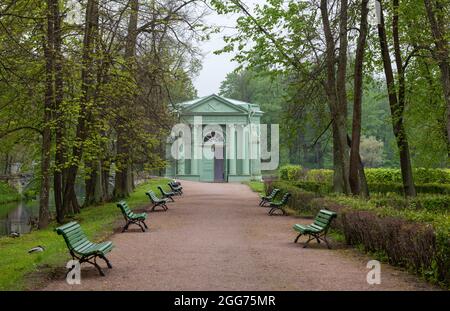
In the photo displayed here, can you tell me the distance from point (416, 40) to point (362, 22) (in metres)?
3.20

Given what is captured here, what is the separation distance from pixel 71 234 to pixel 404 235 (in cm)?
568

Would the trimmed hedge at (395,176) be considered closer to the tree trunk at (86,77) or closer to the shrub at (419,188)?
the shrub at (419,188)

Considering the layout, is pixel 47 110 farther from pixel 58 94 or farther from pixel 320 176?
pixel 320 176

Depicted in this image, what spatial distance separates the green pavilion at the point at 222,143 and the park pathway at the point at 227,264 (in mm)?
33801

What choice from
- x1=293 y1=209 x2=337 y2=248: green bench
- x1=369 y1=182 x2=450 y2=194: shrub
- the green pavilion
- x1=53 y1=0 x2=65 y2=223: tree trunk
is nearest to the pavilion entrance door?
the green pavilion

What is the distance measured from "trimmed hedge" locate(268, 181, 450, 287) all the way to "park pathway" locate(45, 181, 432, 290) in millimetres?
302

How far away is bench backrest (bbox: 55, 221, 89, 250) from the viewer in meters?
9.05

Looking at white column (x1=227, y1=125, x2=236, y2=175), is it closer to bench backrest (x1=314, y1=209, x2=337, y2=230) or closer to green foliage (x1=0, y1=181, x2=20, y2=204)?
green foliage (x1=0, y1=181, x2=20, y2=204)

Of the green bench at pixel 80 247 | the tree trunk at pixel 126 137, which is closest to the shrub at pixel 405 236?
the green bench at pixel 80 247

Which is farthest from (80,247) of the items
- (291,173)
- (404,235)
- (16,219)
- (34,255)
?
(291,173)

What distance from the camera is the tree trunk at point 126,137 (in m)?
20.1

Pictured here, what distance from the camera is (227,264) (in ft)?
32.3
